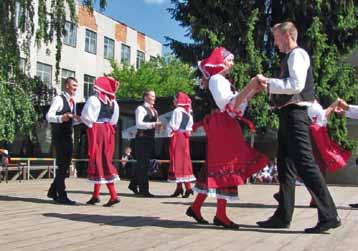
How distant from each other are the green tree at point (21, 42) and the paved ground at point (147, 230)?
8710 millimetres

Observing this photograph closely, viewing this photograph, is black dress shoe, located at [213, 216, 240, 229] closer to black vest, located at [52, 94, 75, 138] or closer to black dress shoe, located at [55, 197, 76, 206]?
black dress shoe, located at [55, 197, 76, 206]

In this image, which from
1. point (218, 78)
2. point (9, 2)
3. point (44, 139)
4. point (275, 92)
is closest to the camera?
point (275, 92)

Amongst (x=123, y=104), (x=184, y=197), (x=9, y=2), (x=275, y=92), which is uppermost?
(x=9, y=2)

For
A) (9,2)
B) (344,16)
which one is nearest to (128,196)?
(9,2)

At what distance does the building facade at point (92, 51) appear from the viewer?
43156mm

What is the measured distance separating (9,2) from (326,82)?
1136 cm

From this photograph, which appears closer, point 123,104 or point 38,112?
point 38,112

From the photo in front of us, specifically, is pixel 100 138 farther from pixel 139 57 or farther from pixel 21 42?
pixel 139 57

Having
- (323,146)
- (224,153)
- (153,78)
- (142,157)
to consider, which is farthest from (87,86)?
(224,153)

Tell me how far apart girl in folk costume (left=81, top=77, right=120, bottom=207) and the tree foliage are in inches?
484

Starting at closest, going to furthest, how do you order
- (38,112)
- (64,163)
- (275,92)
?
(275,92) → (64,163) → (38,112)

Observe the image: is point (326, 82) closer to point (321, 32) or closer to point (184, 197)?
point (321, 32)

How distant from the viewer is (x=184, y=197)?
11133 mm

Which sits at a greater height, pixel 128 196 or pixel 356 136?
pixel 356 136
